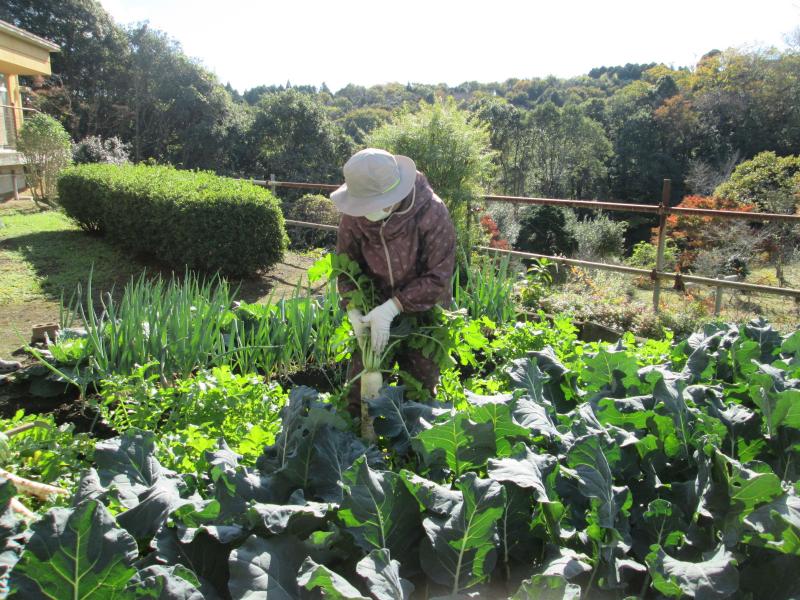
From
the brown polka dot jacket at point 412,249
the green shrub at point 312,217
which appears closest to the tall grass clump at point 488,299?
the brown polka dot jacket at point 412,249

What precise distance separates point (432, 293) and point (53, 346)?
2.17m

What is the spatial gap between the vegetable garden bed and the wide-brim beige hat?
36.7 inches

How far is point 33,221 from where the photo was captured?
1091 centimetres

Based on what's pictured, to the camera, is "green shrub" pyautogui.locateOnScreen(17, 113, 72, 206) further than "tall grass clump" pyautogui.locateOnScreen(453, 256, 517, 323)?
Yes

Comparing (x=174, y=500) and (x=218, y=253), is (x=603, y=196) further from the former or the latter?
(x=174, y=500)

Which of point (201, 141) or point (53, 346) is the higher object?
point (201, 141)

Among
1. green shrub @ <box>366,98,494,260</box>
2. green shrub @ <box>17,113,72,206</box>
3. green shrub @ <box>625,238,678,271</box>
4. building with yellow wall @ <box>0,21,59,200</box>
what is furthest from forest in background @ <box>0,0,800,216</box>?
green shrub @ <box>366,98,494,260</box>

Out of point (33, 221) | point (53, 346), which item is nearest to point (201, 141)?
point (33, 221)

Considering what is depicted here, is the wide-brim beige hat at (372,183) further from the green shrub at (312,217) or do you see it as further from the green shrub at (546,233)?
the green shrub at (546,233)

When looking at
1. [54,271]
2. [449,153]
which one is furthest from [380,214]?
[54,271]

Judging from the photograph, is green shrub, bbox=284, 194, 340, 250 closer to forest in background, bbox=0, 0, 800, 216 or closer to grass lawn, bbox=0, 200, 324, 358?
grass lawn, bbox=0, 200, 324, 358

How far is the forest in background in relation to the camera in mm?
26188

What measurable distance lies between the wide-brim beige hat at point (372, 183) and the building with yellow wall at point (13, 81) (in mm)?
15307

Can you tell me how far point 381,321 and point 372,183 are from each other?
22.8 inches
